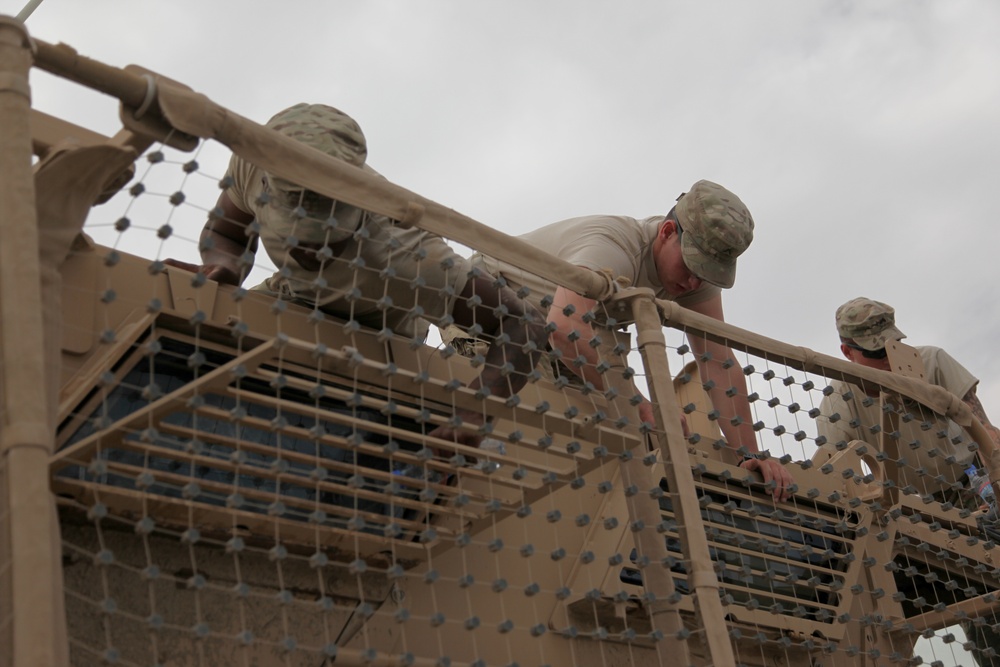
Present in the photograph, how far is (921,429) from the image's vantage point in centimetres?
541

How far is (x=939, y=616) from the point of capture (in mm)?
4910

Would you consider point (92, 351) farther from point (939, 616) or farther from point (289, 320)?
point (939, 616)

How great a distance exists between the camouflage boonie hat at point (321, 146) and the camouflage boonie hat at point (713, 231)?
158 centimetres

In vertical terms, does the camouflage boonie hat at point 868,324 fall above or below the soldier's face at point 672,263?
above

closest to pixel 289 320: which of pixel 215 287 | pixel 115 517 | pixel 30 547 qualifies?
pixel 215 287

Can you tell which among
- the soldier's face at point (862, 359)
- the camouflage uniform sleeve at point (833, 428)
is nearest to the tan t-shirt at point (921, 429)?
the camouflage uniform sleeve at point (833, 428)

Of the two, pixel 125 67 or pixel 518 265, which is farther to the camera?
pixel 518 265

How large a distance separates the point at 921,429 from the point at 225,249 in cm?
298

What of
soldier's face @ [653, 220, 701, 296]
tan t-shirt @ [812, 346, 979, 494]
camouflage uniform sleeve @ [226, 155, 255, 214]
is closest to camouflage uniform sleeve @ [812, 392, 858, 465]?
tan t-shirt @ [812, 346, 979, 494]

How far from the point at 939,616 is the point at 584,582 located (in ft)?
5.22

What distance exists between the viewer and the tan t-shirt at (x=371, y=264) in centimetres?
373

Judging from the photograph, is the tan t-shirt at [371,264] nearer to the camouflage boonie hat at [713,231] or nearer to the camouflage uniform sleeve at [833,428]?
the camouflage boonie hat at [713,231]

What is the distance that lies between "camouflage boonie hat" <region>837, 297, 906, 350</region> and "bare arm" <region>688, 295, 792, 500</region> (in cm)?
135

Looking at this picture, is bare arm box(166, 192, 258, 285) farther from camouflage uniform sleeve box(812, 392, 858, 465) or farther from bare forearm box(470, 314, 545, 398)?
camouflage uniform sleeve box(812, 392, 858, 465)
